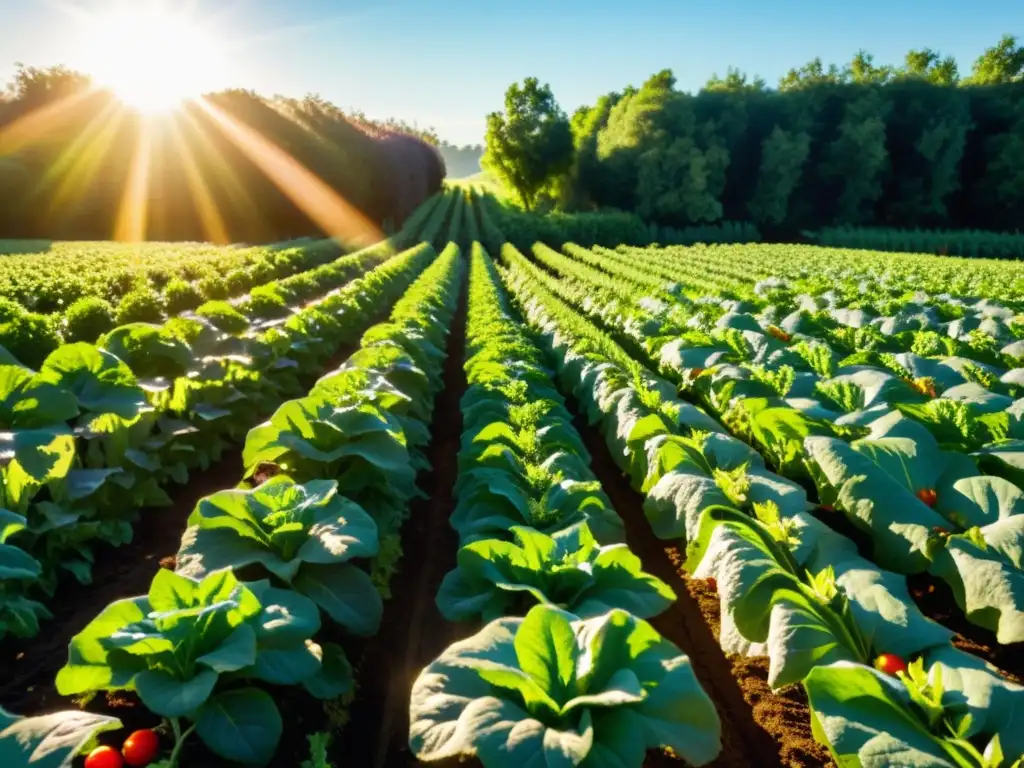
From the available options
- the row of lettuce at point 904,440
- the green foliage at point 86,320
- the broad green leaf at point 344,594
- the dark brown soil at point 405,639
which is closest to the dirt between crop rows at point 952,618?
the row of lettuce at point 904,440

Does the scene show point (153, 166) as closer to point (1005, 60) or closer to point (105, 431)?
point (105, 431)

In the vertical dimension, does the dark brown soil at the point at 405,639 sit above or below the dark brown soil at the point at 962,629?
below

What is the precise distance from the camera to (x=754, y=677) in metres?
3.20

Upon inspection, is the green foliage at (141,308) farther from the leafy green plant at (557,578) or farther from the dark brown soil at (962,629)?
the dark brown soil at (962,629)

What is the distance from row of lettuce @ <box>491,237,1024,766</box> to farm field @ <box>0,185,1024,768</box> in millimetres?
14

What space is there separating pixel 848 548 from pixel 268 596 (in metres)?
2.62

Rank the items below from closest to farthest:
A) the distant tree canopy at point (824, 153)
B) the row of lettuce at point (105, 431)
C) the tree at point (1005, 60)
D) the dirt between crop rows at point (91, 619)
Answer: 1. the dirt between crop rows at point (91, 619)
2. the row of lettuce at point (105, 431)
3. the distant tree canopy at point (824, 153)
4. the tree at point (1005, 60)

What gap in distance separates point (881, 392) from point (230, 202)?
37.6 m

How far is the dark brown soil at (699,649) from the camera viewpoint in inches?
108

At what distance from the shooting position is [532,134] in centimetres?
4662

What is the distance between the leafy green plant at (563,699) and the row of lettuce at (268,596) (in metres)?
0.60

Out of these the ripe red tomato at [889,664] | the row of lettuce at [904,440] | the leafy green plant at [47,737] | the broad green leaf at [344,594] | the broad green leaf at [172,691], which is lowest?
the broad green leaf at [344,594]

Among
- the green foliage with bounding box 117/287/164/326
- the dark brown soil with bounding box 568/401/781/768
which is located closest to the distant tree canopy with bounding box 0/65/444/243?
the green foliage with bounding box 117/287/164/326

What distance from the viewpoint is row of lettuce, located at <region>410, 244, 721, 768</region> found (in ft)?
6.41
